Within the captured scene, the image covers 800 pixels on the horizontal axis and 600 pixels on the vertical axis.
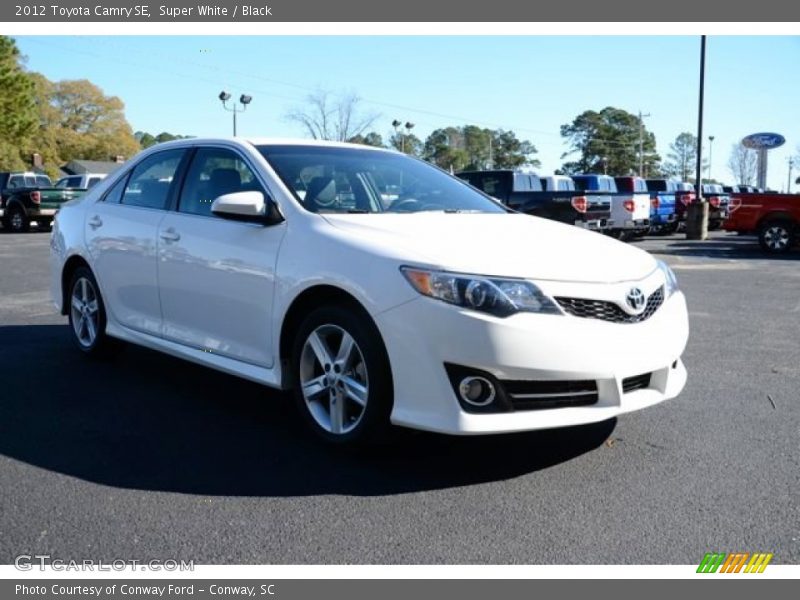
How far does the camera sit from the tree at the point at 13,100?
43719mm

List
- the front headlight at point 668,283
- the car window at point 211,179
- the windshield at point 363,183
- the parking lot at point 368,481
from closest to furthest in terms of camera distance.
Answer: the parking lot at point 368,481 → the front headlight at point 668,283 → the windshield at point 363,183 → the car window at point 211,179

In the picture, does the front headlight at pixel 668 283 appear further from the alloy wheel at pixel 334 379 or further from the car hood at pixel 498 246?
the alloy wheel at pixel 334 379

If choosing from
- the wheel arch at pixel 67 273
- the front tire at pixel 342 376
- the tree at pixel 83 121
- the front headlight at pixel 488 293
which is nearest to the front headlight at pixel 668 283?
the front headlight at pixel 488 293

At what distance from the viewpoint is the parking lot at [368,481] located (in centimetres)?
311

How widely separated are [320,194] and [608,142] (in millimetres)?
103754

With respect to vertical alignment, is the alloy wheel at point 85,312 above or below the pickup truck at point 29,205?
below

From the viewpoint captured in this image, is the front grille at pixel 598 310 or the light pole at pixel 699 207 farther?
the light pole at pixel 699 207

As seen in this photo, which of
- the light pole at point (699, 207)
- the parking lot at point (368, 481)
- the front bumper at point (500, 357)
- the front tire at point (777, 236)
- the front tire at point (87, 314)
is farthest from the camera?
the light pole at point (699, 207)

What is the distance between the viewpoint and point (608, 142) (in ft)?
337

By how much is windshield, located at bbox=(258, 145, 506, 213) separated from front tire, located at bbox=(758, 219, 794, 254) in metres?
14.8

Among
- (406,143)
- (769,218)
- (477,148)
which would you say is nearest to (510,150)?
(477,148)

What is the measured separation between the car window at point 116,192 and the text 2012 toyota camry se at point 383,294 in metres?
0.30

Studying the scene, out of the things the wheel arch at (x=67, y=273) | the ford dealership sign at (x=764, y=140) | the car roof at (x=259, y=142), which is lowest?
the wheel arch at (x=67, y=273)

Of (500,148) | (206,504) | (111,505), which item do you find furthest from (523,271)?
(500,148)
